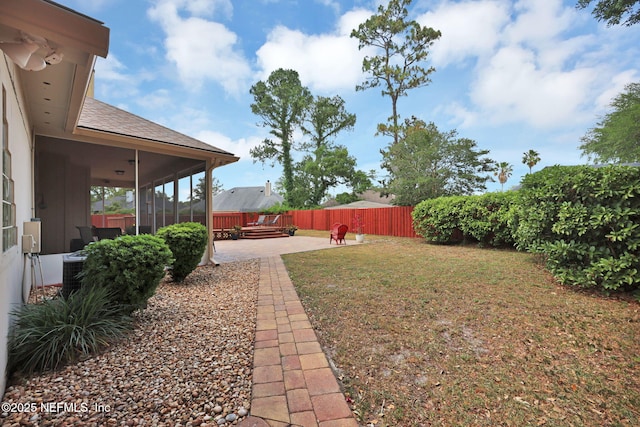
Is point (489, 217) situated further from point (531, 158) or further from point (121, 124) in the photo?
point (531, 158)

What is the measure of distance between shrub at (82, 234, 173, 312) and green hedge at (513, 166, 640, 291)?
5743 mm

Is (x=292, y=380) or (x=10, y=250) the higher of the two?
(x=10, y=250)

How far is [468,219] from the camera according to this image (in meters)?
9.63

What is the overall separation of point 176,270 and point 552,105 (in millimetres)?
15391

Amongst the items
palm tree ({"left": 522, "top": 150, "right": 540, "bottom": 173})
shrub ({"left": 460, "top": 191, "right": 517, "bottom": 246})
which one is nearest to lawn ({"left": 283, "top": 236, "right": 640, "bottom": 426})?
shrub ({"left": 460, "top": 191, "right": 517, "bottom": 246})

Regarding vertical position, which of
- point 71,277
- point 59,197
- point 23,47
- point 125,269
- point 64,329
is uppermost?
point 23,47

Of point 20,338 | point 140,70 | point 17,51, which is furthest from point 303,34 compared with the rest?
point 20,338

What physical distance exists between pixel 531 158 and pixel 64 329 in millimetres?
41475

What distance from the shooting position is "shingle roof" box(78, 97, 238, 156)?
500 centimetres

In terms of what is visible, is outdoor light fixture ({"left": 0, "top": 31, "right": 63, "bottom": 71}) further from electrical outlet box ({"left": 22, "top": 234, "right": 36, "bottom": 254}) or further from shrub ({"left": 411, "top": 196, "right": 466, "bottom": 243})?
shrub ({"left": 411, "top": 196, "right": 466, "bottom": 243})

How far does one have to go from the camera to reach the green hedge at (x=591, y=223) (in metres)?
3.92

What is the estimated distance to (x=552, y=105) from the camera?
40.0ft

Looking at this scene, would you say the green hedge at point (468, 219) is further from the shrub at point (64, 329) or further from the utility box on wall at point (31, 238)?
the utility box on wall at point (31, 238)

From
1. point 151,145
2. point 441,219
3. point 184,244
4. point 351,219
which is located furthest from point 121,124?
point 351,219
